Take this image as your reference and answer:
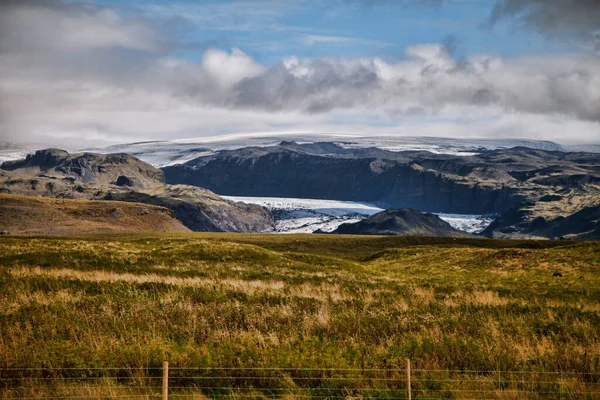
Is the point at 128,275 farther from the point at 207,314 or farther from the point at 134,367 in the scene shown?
the point at 134,367

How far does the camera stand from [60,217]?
171 metres

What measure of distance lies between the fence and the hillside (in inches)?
5895

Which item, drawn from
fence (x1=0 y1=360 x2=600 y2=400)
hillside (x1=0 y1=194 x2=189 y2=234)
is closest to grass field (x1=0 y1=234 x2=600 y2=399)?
fence (x1=0 y1=360 x2=600 y2=400)

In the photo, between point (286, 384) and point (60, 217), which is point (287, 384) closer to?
point (286, 384)

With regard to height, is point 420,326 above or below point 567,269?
above

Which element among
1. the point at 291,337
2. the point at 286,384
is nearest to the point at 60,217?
the point at 291,337

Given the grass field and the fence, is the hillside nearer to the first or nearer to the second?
the grass field

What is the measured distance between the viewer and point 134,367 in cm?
1502

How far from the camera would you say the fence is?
45.9ft

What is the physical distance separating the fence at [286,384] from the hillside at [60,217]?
150 m

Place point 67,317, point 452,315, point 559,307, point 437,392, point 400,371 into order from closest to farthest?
point 437,392, point 400,371, point 67,317, point 452,315, point 559,307

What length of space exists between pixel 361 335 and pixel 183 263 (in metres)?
28.9

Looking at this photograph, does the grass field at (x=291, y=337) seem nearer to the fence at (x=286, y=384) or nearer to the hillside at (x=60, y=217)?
the fence at (x=286, y=384)

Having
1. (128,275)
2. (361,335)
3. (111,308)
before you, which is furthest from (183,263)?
(361,335)
